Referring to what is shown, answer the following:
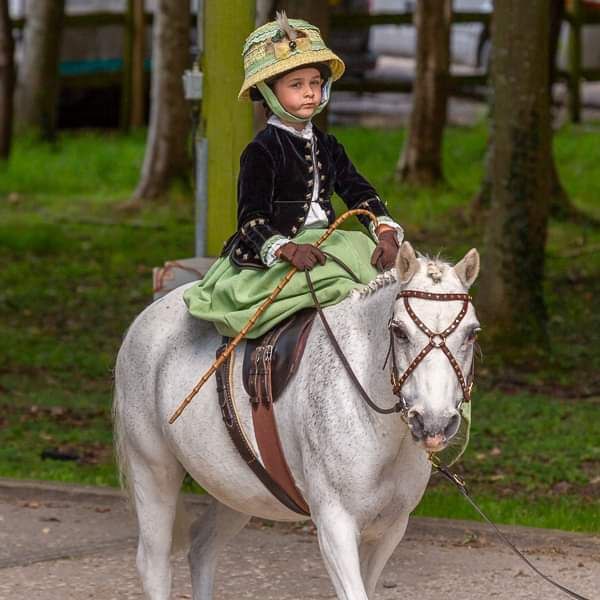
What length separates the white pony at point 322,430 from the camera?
491 cm

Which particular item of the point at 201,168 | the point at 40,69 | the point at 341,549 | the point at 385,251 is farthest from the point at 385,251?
the point at 40,69

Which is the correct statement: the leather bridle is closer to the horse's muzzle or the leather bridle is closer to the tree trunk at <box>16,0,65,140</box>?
the horse's muzzle

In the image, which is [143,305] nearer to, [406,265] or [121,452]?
[121,452]

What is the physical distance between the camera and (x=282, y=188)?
5.77 m

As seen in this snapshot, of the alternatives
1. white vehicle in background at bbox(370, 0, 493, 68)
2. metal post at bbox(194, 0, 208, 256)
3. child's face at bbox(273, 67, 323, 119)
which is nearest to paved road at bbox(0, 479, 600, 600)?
metal post at bbox(194, 0, 208, 256)

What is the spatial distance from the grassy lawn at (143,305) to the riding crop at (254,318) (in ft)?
10.4

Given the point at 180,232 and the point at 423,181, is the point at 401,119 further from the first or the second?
the point at 180,232

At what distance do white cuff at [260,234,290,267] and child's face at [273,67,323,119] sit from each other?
484 mm

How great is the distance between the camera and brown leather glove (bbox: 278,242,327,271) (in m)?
5.50

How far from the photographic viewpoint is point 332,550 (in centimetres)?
522

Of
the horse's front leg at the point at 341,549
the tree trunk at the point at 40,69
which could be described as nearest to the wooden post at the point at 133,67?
the tree trunk at the point at 40,69

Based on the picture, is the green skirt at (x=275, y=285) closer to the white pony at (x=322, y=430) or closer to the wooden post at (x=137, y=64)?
the white pony at (x=322, y=430)

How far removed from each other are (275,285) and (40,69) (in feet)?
58.9

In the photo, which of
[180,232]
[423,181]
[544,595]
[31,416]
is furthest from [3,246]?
[544,595]
